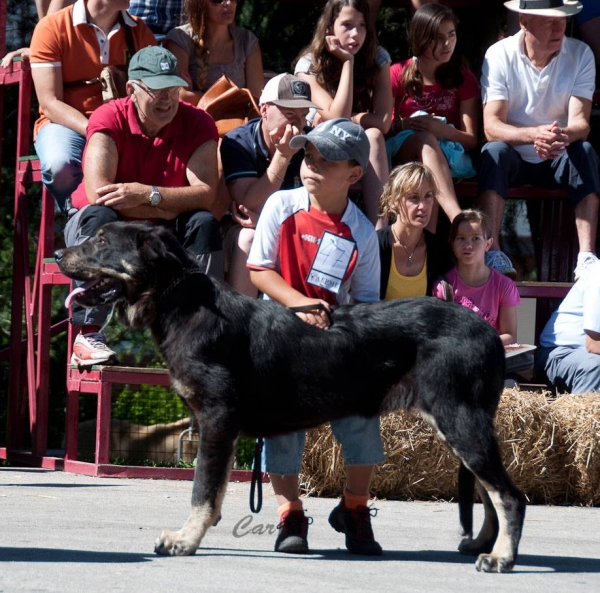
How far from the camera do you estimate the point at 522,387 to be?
288 inches

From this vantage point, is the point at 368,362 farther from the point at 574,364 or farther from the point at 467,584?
the point at 574,364

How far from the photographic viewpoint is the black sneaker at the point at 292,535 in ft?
15.3

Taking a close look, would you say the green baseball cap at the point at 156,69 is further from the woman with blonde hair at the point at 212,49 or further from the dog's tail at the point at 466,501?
the dog's tail at the point at 466,501

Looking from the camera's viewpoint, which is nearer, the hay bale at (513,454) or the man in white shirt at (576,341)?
the hay bale at (513,454)

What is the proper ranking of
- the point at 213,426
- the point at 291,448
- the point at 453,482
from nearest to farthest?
the point at 213,426 → the point at 291,448 → the point at 453,482

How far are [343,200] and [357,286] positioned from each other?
409 mm

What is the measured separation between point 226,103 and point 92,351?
2.00 metres

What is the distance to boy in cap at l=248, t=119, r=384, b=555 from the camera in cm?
486

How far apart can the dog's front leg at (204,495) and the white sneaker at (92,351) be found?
8.50 ft

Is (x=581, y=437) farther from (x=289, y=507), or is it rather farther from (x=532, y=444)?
(x=289, y=507)

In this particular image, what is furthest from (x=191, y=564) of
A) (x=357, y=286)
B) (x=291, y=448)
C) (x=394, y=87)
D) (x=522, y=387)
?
(x=394, y=87)

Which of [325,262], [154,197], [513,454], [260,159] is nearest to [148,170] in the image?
[154,197]

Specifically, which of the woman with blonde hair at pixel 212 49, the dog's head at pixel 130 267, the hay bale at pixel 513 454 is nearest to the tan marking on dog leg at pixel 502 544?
the dog's head at pixel 130 267

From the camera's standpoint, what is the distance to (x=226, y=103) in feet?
25.5
